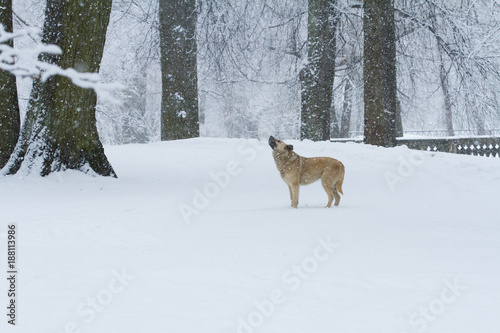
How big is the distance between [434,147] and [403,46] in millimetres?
3866

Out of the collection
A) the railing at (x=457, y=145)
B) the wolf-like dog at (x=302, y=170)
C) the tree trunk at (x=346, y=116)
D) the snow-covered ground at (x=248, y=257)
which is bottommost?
the snow-covered ground at (x=248, y=257)

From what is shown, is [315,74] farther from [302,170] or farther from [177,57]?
[302,170]

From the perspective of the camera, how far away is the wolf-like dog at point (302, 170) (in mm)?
7172

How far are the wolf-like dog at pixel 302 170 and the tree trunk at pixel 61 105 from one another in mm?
3467

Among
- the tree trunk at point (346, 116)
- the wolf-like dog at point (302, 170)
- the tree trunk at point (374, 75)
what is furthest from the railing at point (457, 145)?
the wolf-like dog at point (302, 170)

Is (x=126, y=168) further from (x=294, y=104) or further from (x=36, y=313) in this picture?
(x=294, y=104)

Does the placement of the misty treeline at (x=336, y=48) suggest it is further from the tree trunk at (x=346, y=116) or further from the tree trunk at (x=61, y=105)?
the tree trunk at (x=61, y=105)

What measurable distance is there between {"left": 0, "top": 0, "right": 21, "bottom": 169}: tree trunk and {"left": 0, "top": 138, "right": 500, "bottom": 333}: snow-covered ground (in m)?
0.94

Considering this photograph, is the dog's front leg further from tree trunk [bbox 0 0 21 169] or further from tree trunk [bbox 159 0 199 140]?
tree trunk [bbox 159 0 199 140]

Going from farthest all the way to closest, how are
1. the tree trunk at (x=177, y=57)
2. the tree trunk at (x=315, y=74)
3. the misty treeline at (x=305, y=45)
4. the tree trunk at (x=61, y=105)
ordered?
1. the misty treeline at (x=305, y=45)
2. the tree trunk at (x=315, y=74)
3. the tree trunk at (x=177, y=57)
4. the tree trunk at (x=61, y=105)

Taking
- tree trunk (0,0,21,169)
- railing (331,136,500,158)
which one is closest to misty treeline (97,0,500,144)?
railing (331,136,500,158)

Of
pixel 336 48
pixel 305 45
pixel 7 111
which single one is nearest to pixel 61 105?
pixel 7 111

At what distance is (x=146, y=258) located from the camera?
437 centimetres

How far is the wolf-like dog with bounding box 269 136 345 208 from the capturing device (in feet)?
23.5
